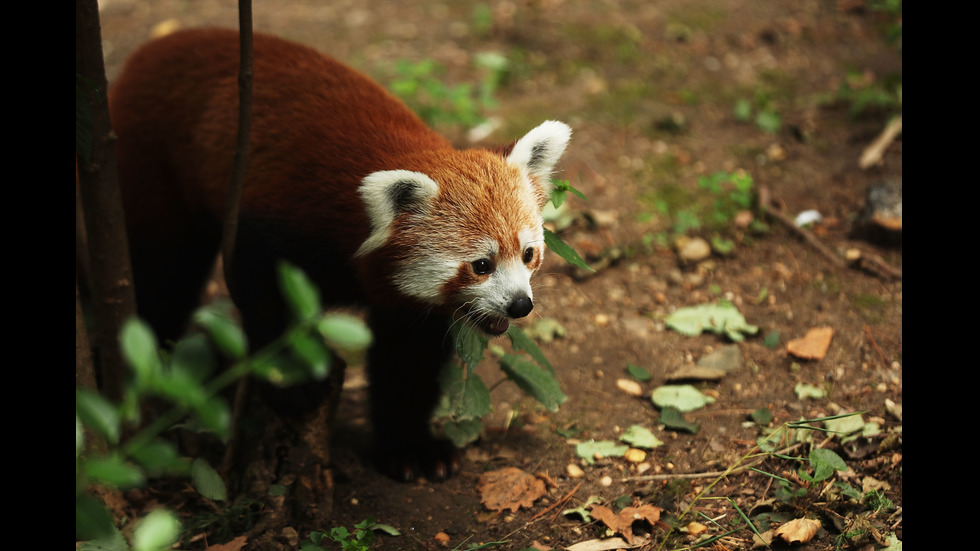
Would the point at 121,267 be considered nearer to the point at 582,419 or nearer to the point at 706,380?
the point at 582,419

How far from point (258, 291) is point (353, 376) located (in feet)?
4.27

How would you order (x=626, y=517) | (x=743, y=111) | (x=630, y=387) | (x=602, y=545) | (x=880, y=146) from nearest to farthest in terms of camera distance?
(x=602, y=545)
(x=626, y=517)
(x=630, y=387)
(x=880, y=146)
(x=743, y=111)

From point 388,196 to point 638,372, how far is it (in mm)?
1705

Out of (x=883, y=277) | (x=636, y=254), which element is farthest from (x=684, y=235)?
(x=883, y=277)

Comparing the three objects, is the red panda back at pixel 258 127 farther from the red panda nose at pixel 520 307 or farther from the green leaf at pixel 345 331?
the green leaf at pixel 345 331

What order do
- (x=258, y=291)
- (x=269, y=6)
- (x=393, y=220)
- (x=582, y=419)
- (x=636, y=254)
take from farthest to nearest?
1. (x=269, y=6)
2. (x=636, y=254)
3. (x=582, y=419)
4. (x=258, y=291)
5. (x=393, y=220)

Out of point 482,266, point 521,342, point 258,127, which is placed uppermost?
point 258,127

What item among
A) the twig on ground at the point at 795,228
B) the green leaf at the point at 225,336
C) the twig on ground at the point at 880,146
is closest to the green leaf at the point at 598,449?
the twig on ground at the point at 795,228

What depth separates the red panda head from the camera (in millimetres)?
2746

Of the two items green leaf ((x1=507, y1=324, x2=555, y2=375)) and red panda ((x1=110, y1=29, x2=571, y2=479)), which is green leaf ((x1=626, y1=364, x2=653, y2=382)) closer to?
green leaf ((x1=507, y1=324, x2=555, y2=375))

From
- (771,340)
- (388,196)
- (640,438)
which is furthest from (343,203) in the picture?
(771,340)

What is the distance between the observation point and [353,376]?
4.21 meters

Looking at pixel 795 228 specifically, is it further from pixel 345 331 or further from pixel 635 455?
pixel 345 331

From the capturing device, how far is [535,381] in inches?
130
